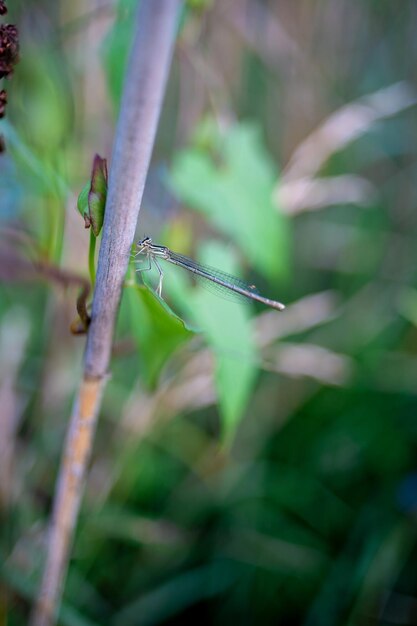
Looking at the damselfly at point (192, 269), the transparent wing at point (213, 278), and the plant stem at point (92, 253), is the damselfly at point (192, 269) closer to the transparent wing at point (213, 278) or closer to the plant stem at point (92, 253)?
the transparent wing at point (213, 278)

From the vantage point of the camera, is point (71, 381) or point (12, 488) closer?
point (12, 488)

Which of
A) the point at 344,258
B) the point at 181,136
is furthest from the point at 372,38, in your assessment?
the point at 181,136

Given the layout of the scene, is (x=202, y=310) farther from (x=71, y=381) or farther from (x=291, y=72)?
(x=291, y=72)

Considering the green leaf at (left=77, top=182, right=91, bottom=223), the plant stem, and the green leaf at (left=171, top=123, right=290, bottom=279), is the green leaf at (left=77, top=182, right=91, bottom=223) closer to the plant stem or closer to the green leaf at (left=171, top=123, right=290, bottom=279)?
the plant stem

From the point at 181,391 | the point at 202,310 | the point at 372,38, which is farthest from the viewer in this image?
the point at 372,38

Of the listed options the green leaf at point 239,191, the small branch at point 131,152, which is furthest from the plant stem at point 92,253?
the green leaf at point 239,191

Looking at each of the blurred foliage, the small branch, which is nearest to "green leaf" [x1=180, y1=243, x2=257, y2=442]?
the blurred foliage
